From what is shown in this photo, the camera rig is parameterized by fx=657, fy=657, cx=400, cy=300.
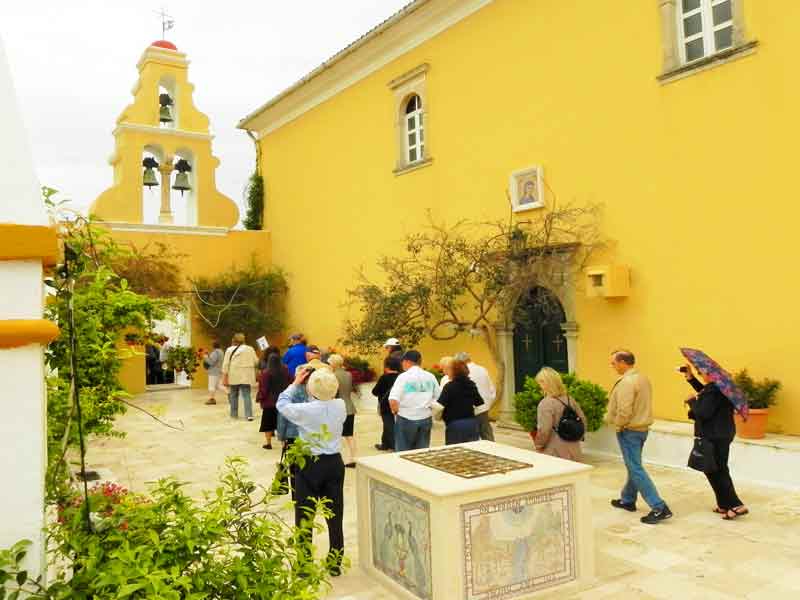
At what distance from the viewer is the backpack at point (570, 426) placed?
6.51 meters

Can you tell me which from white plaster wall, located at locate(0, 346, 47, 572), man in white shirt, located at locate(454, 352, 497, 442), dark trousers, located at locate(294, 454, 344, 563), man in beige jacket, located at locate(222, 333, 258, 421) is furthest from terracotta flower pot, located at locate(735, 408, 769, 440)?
man in beige jacket, located at locate(222, 333, 258, 421)

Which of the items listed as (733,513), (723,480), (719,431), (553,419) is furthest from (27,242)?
(733,513)

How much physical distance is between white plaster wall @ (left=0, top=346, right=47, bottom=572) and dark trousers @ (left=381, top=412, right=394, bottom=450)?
22.3 feet

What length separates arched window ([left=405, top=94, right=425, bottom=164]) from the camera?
520 inches

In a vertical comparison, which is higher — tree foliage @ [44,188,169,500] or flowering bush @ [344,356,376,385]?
tree foliage @ [44,188,169,500]

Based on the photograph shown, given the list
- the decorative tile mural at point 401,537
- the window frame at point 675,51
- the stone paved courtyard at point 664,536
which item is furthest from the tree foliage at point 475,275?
the decorative tile mural at point 401,537

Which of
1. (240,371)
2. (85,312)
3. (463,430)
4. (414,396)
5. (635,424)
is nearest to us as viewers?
(85,312)

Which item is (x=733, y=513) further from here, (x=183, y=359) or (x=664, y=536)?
(x=183, y=359)

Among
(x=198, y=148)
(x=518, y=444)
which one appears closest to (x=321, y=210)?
(x=198, y=148)

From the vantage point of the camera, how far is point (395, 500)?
14.9 ft

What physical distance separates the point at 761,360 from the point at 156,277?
13447 millimetres

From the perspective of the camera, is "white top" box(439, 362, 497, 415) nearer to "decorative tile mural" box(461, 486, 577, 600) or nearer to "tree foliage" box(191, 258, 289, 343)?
"decorative tile mural" box(461, 486, 577, 600)

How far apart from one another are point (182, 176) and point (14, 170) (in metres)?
16.4

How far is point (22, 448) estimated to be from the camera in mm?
2279
